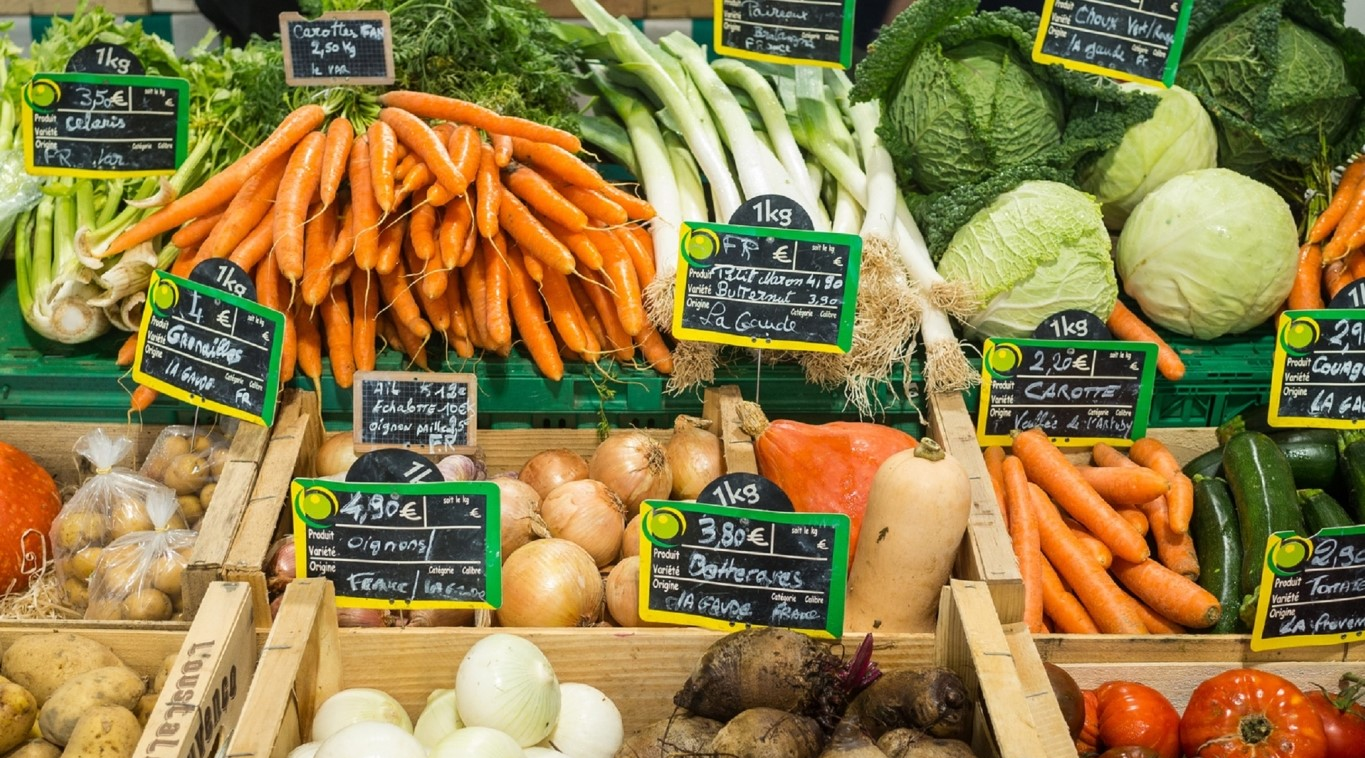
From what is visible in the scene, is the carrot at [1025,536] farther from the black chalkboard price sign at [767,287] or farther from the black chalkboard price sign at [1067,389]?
the black chalkboard price sign at [767,287]

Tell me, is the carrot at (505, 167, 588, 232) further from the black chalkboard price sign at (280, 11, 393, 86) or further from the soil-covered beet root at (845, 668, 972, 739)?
the soil-covered beet root at (845, 668, 972, 739)

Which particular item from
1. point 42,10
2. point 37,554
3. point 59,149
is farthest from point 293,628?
point 42,10

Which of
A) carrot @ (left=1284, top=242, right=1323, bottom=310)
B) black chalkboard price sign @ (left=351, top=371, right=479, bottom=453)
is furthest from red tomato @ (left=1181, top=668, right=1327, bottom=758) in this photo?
black chalkboard price sign @ (left=351, top=371, right=479, bottom=453)

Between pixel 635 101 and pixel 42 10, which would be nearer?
pixel 635 101

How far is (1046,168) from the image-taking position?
263 centimetres

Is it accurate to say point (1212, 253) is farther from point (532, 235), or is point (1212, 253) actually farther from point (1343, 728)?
point (532, 235)

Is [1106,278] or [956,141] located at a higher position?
[956,141]

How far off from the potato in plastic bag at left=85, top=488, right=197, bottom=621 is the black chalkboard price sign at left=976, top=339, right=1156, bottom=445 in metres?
1.55

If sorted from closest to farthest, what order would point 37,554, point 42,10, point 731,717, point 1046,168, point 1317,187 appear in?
point 731,717 < point 37,554 < point 1046,168 < point 1317,187 < point 42,10

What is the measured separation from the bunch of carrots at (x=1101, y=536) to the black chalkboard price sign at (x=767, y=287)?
48cm

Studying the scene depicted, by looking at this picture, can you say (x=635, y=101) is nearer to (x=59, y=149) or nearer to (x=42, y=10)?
(x=59, y=149)

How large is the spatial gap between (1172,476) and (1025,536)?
347 mm

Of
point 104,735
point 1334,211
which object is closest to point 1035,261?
point 1334,211

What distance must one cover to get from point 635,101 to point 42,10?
363 centimetres
